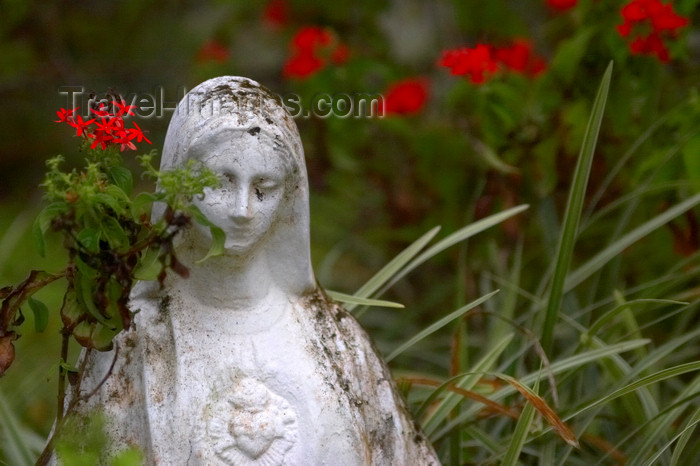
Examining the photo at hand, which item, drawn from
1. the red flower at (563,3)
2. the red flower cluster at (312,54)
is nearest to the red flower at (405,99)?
the red flower cluster at (312,54)

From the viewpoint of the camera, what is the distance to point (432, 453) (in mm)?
2041

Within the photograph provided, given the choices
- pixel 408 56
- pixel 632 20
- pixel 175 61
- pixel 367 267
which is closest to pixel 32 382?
Result: pixel 367 267

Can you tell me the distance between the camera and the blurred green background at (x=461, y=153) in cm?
315

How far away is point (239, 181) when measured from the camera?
1774 millimetres

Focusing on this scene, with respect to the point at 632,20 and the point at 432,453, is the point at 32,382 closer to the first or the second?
the point at 432,453

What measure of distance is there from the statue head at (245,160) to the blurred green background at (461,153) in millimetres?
962

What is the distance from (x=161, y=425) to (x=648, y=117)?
81.5 inches

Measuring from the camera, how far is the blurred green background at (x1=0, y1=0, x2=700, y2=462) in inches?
124

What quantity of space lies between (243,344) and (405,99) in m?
2.14

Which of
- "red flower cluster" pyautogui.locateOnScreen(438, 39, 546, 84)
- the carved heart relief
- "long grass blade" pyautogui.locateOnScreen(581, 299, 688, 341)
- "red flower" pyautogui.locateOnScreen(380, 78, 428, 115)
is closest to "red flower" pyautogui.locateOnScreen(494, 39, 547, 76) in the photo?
"red flower cluster" pyautogui.locateOnScreen(438, 39, 546, 84)

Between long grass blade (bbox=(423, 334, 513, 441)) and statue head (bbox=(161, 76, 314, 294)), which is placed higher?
statue head (bbox=(161, 76, 314, 294))

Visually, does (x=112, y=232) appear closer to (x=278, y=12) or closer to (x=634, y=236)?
(x=634, y=236)

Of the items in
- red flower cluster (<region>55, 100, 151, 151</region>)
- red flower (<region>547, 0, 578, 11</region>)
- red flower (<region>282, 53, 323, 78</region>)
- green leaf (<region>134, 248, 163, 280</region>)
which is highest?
red flower (<region>547, 0, 578, 11</region>)

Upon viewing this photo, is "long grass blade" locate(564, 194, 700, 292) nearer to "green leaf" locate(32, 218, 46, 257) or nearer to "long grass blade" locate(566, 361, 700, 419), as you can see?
"long grass blade" locate(566, 361, 700, 419)
